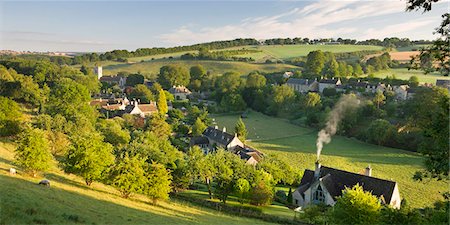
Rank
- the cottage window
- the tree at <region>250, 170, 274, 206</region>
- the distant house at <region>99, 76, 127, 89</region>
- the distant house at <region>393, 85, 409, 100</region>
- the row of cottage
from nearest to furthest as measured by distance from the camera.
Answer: the tree at <region>250, 170, 274, 206</region> → the cottage window → the distant house at <region>393, 85, 409, 100</region> → the row of cottage → the distant house at <region>99, 76, 127, 89</region>

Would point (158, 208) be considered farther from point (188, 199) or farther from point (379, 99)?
point (379, 99)

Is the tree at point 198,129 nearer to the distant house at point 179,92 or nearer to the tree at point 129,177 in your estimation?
the tree at point 129,177

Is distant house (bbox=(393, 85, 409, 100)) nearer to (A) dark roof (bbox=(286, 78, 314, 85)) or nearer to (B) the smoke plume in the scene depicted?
(B) the smoke plume

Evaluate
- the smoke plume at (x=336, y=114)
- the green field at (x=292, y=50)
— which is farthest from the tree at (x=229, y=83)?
the green field at (x=292, y=50)

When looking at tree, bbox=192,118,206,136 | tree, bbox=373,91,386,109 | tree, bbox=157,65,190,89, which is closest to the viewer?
tree, bbox=192,118,206,136

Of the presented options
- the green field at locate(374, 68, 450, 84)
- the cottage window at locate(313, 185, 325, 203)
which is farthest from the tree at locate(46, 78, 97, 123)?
the green field at locate(374, 68, 450, 84)

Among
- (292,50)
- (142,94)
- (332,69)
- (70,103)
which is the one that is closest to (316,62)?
(332,69)
